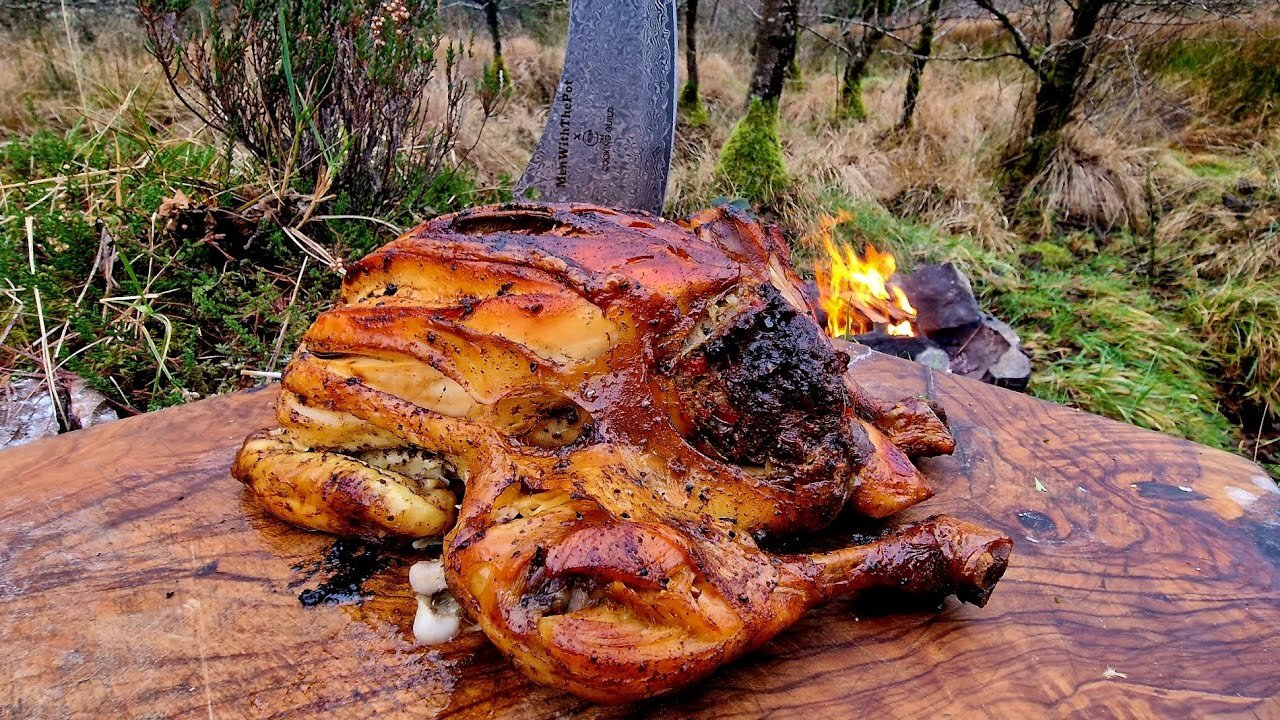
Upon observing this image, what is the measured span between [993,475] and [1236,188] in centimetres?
696

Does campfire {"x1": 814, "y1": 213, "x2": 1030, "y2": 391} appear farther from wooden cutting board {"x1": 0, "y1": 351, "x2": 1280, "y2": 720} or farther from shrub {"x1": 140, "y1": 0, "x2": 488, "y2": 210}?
shrub {"x1": 140, "y1": 0, "x2": 488, "y2": 210}

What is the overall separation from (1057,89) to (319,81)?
685cm

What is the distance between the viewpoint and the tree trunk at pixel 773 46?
7152 mm

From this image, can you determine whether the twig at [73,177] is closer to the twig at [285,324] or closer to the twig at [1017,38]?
the twig at [285,324]

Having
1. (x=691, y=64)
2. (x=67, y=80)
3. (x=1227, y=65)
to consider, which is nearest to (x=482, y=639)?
(x=67, y=80)

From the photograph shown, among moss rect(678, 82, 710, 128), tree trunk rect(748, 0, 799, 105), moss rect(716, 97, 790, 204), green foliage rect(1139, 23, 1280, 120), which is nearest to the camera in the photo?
tree trunk rect(748, 0, 799, 105)

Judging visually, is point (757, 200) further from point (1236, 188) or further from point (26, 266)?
point (26, 266)

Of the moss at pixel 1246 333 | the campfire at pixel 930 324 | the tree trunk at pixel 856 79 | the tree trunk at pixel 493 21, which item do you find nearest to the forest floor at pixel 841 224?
the moss at pixel 1246 333

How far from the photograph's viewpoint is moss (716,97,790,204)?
7337mm

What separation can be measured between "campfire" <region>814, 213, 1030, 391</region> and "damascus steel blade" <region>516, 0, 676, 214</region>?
1.65 meters

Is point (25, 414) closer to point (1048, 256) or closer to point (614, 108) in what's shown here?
point (614, 108)

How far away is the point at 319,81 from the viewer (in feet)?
14.4

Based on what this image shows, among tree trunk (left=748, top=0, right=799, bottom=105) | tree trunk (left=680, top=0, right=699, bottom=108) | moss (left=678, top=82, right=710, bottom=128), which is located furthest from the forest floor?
tree trunk (left=748, top=0, right=799, bottom=105)

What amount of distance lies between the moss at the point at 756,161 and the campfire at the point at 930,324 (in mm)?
2323
